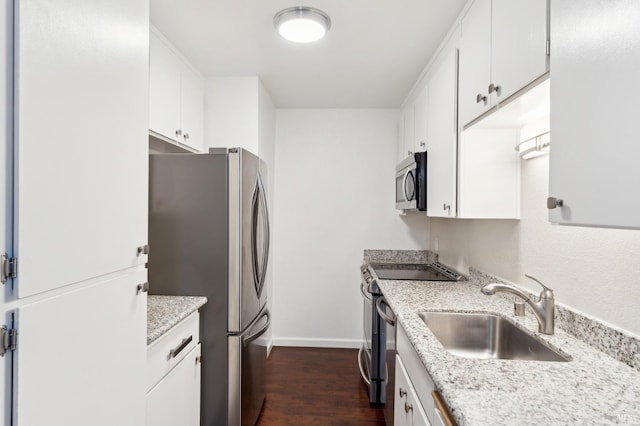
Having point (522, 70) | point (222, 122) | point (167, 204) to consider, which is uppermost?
point (222, 122)

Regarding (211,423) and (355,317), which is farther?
(355,317)

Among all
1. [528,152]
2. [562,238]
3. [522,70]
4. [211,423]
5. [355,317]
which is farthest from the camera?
[355,317]

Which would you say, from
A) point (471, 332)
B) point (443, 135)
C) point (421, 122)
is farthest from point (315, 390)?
point (421, 122)

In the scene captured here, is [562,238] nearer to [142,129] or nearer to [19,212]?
[142,129]

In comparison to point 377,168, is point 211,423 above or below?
below

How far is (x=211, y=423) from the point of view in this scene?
1.81 m

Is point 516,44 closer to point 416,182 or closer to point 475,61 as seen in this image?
point 475,61

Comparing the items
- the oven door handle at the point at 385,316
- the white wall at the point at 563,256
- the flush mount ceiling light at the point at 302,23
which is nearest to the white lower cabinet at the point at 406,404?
the oven door handle at the point at 385,316

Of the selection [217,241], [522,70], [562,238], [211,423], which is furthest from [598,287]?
[211,423]

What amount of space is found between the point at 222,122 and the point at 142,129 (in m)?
1.64

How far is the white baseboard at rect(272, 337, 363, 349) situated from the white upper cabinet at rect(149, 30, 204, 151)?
2.08 m

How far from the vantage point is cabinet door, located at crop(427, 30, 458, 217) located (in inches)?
75.0

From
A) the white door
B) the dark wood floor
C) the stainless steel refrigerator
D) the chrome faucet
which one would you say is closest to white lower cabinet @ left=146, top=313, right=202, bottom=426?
the stainless steel refrigerator

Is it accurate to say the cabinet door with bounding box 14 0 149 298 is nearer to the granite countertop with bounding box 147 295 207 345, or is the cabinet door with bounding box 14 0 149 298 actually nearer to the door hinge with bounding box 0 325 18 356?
the door hinge with bounding box 0 325 18 356
